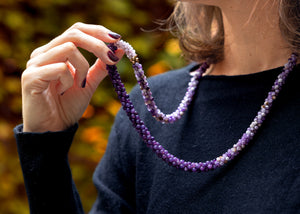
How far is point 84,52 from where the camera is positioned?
2.04m

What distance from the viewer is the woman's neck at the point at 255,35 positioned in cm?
107

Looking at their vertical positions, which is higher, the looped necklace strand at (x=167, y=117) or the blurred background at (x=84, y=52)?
the looped necklace strand at (x=167, y=117)

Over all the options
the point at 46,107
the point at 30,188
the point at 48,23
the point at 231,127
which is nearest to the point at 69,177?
the point at 30,188

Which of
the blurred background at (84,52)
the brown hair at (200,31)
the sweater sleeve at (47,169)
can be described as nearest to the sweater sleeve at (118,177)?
the sweater sleeve at (47,169)

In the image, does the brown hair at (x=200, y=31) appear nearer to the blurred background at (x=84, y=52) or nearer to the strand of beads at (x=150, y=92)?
the strand of beads at (x=150, y=92)

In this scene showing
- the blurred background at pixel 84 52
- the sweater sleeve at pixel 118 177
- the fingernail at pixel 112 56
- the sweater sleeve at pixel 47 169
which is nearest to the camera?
the fingernail at pixel 112 56

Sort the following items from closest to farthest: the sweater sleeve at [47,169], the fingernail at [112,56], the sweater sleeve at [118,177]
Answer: the fingernail at [112,56] → the sweater sleeve at [47,169] → the sweater sleeve at [118,177]

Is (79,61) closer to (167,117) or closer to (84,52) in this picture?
(167,117)

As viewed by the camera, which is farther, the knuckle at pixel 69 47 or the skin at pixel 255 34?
the skin at pixel 255 34

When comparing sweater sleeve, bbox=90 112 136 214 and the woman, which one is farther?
sweater sleeve, bbox=90 112 136 214

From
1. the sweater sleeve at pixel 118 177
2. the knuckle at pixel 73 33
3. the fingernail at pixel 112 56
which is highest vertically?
the knuckle at pixel 73 33

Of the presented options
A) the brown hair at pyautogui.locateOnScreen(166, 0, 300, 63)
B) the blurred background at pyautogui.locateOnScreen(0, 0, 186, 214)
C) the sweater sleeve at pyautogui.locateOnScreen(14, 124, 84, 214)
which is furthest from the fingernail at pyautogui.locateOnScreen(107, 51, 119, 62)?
the blurred background at pyautogui.locateOnScreen(0, 0, 186, 214)

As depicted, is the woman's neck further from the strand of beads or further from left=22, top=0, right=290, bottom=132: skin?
the strand of beads

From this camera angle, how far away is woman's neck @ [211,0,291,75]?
1067 millimetres
